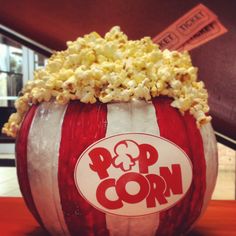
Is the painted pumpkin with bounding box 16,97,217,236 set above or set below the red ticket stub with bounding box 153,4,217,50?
below

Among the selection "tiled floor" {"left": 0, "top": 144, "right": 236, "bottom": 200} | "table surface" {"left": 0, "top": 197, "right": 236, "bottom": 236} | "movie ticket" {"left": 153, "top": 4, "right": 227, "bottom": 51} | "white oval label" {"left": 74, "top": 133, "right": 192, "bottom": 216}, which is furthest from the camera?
"tiled floor" {"left": 0, "top": 144, "right": 236, "bottom": 200}

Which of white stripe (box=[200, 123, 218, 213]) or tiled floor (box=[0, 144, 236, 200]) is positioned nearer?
white stripe (box=[200, 123, 218, 213])

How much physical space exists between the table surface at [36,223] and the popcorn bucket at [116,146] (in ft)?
0.34

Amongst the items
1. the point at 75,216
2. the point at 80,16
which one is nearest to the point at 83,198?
the point at 75,216

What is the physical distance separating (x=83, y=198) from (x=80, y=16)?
1.01m

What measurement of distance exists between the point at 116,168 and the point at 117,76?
0.16 m

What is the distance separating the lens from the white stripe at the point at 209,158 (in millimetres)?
907

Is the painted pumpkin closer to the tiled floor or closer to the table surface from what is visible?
the table surface

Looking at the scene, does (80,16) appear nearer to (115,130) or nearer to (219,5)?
(219,5)

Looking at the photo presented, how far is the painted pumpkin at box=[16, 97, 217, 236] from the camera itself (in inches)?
33.2

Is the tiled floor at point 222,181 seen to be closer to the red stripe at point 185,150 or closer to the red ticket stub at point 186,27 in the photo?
the red ticket stub at point 186,27

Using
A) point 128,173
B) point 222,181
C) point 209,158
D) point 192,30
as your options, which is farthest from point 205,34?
point 222,181

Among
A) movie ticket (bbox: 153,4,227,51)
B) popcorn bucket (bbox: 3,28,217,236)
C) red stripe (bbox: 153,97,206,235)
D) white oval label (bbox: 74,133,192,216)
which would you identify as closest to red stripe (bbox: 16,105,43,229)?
popcorn bucket (bbox: 3,28,217,236)

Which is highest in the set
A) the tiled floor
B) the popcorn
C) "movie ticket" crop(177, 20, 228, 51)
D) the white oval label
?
"movie ticket" crop(177, 20, 228, 51)
